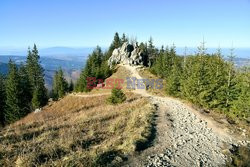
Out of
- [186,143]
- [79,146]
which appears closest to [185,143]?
[186,143]

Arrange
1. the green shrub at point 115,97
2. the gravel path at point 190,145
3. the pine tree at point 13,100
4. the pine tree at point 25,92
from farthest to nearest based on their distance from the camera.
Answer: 1. the pine tree at point 25,92
2. the pine tree at point 13,100
3. the green shrub at point 115,97
4. the gravel path at point 190,145

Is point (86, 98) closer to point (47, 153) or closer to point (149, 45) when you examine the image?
point (47, 153)

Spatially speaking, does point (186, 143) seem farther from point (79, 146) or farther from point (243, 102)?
point (243, 102)

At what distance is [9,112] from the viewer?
139ft

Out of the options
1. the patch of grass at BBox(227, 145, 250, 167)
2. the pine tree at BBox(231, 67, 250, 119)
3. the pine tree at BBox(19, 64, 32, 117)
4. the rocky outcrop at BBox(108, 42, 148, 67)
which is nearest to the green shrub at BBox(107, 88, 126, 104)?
the pine tree at BBox(231, 67, 250, 119)

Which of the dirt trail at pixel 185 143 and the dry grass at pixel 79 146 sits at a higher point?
the dry grass at pixel 79 146

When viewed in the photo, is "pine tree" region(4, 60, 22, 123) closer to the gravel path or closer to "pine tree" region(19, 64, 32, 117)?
"pine tree" region(19, 64, 32, 117)

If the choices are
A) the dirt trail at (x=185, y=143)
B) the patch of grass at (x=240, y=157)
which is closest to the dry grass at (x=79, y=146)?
the dirt trail at (x=185, y=143)

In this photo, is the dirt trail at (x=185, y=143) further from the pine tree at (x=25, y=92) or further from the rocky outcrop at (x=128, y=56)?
the rocky outcrop at (x=128, y=56)

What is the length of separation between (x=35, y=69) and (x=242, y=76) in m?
53.6

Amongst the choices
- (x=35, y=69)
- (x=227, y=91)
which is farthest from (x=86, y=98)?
(x=227, y=91)

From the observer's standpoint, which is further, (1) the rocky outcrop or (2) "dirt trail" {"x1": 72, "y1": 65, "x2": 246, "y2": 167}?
(1) the rocky outcrop

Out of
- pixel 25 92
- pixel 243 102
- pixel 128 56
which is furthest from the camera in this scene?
pixel 128 56

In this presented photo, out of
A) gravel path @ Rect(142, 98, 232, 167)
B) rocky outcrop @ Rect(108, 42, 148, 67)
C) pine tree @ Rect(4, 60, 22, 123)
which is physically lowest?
pine tree @ Rect(4, 60, 22, 123)
